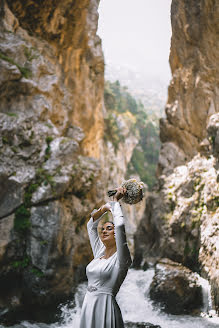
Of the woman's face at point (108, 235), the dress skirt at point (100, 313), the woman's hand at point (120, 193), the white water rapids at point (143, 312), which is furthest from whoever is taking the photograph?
the white water rapids at point (143, 312)

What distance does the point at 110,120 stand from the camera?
33.0 meters

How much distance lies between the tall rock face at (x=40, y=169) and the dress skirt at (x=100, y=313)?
27.9ft

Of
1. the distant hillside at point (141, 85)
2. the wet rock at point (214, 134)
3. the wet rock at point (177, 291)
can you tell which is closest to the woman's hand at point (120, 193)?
the wet rock at point (177, 291)

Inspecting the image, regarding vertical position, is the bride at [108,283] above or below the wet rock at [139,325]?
above

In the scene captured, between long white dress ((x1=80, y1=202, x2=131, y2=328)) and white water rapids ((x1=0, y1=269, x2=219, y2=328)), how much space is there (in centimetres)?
626

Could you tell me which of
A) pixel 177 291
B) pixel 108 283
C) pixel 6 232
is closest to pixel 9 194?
pixel 6 232

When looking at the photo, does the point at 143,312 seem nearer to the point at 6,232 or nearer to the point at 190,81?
the point at 6,232

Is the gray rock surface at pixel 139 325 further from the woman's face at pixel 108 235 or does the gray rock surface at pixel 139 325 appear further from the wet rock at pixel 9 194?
the woman's face at pixel 108 235

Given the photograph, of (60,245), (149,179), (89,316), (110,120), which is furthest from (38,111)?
(149,179)

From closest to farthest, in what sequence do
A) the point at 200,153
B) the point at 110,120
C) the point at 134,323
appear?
the point at 134,323 → the point at 200,153 → the point at 110,120

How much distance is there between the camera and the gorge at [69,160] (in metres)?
10.7

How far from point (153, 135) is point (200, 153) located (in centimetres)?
3202

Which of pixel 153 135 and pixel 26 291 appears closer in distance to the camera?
pixel 26 291

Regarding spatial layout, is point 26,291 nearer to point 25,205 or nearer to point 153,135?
point 25,205
